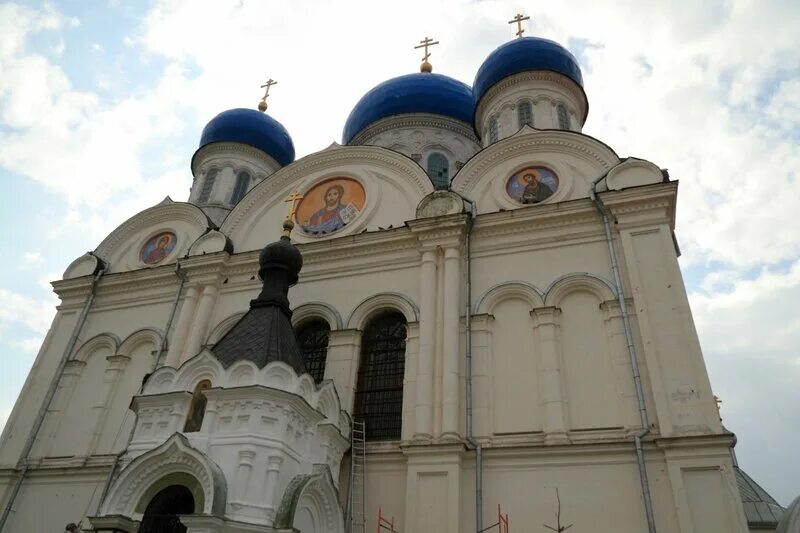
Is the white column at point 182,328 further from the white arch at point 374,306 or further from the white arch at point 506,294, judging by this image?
the white arch at point 506,294

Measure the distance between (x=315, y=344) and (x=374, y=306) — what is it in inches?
51.3

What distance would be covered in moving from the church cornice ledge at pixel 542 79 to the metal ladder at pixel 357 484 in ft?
29.2

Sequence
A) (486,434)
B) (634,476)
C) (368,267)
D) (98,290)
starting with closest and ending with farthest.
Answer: (634,476) < (486,434) < (368,267) < (98,290)

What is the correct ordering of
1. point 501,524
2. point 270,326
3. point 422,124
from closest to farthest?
1. point 501,524
2. point 270,326
3. point 422,124

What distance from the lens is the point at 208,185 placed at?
1639 centimetres

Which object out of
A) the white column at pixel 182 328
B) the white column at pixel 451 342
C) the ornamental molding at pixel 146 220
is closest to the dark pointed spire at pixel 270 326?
the white column at pixel 451 342

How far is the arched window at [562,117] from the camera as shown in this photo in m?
13.4

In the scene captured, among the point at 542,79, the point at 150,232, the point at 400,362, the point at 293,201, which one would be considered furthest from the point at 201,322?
the point at 542,79

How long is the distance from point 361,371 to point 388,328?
889mm

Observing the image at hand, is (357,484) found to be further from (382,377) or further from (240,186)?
(240,186)

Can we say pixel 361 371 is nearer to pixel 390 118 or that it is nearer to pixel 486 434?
pixel 486 434

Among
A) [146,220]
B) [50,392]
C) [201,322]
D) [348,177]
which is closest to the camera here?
[201,322]

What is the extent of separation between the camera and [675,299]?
834 cm

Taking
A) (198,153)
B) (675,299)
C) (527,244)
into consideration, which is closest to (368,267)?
(527,244)
